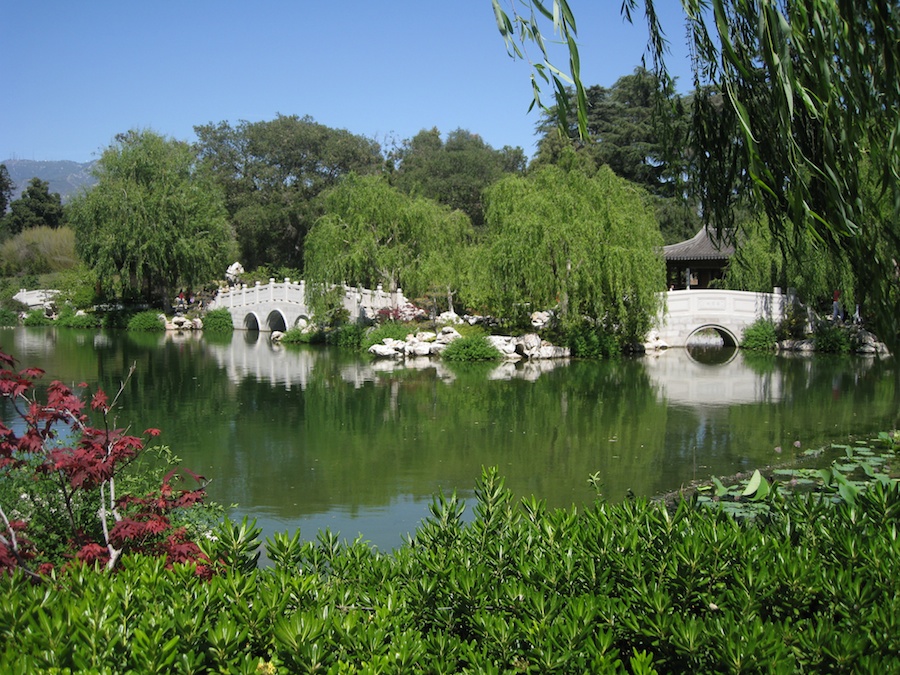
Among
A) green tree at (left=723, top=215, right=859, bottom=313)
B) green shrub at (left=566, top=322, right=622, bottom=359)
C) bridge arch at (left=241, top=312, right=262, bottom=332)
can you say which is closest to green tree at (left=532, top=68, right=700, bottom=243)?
green tree at (left=723, top=215, right=859, bottom=313)

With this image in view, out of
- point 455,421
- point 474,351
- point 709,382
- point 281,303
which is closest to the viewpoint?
point 455,421

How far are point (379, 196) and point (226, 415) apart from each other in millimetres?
10222

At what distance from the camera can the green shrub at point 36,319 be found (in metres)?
27.2

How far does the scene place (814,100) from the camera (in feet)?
11.1

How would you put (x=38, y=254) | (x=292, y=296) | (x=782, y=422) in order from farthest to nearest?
(x=38, y=254)
(x=292, y=296)
(x=782, y=422)

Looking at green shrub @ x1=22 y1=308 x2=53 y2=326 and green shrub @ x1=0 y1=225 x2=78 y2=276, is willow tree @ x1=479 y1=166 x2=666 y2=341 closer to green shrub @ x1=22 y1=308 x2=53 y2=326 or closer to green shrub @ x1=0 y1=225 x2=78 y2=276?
A: green shrub @ x1=22 y1=308 x2=53 y2=326

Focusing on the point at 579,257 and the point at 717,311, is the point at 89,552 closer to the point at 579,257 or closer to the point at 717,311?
the point at 579,257

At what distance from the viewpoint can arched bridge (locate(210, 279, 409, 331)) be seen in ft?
65.3

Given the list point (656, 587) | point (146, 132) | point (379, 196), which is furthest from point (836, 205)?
point (146, 132)

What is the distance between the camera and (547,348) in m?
16.5

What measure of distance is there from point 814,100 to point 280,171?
106ft

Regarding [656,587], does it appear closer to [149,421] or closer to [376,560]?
[376,560]

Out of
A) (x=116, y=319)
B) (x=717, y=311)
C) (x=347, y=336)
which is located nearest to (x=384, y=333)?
(x=347, y=336)

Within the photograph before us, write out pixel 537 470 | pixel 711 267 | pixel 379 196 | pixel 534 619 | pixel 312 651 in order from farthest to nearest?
1. pixel 711 267
2. pixel 379 196
3. pixel 537 470
4. pixel 534 619
5. pixel 312 651
